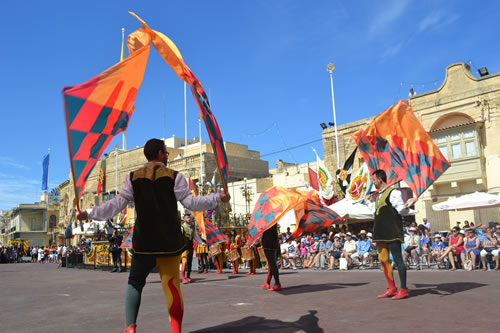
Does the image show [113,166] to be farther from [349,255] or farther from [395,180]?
[395,180]

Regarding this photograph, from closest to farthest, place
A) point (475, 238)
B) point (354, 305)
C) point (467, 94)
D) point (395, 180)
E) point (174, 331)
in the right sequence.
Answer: point (174, 331)
point (354, 305)
point (395, 180)
point (475, 238)
point (467, 94)

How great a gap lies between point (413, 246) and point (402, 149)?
27.3ft

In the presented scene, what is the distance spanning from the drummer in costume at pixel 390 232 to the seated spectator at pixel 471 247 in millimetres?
8175

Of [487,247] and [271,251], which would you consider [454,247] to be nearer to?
[487,247]

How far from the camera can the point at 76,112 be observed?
4.72 m

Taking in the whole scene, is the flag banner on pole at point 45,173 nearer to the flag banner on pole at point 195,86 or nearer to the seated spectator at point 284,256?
the seated spectator at point 284,256

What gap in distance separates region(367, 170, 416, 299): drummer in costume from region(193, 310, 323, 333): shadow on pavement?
2.15 meters

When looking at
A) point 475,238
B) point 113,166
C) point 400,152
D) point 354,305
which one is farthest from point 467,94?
point 113,166

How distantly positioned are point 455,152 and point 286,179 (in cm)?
1419

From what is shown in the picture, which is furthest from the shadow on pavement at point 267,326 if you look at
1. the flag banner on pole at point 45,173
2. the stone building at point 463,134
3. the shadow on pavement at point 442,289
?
the flag banner on pole at point 45,173

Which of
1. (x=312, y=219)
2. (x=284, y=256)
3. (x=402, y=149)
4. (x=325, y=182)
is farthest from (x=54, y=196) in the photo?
(x=402, y=149)

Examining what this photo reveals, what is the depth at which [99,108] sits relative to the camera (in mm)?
5039

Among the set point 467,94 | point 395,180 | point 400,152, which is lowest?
point 395,180

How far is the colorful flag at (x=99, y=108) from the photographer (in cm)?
A: 469
